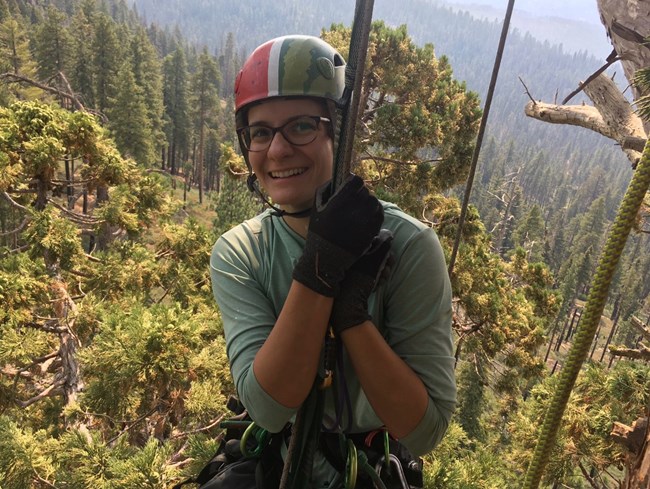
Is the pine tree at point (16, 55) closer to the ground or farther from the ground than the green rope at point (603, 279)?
closer to the ground

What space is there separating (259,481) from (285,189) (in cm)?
114

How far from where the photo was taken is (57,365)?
21.1 feet

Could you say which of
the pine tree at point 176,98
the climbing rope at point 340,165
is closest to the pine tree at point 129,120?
the pine tree at point 176,98

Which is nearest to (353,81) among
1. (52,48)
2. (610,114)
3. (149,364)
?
(149,364)

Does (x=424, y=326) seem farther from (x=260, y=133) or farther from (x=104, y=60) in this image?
(x=104, y=60)

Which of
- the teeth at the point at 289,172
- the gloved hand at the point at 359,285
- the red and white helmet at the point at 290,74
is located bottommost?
the gloved hand at the point at 359,285

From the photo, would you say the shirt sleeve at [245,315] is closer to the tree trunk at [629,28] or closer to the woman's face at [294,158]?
the woman's face at [294,158]

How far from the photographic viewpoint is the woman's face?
156cm

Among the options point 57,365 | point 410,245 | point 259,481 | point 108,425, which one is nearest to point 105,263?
point 57,365

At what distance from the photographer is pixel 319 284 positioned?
119cm

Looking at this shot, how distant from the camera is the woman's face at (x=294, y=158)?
1.56m

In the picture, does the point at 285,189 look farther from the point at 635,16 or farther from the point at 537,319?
the point at 537,319

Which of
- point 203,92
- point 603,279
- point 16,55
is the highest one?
point 603,279

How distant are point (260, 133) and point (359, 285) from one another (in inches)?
31.0
